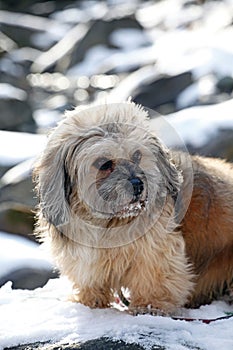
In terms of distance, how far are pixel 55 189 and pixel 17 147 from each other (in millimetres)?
4307

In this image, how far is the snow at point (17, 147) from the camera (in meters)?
7.94

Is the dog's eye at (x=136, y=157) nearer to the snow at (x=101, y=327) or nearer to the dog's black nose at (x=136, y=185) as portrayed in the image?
the dog's black nose at (x=136, y=185)

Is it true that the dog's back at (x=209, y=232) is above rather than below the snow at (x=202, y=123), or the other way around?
below

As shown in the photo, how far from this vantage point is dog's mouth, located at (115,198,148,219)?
3891 millimetres

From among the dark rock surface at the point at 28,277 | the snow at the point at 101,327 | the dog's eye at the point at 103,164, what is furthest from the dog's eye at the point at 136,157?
the dark rock surface at the point at 28,277

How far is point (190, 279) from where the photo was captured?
14.1ft

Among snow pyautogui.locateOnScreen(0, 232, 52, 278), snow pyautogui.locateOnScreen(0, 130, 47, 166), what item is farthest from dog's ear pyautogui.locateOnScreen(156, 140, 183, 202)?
snow pyautogui.locateOnScreen(0, 130, 47, 166)

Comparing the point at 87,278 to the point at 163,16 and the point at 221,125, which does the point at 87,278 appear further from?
the point at 163,16

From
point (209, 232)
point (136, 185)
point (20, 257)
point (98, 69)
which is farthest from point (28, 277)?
point (98, 69)

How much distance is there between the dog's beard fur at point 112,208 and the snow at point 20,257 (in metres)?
1.76

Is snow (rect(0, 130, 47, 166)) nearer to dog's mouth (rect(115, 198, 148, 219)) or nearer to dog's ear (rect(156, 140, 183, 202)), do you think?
dog's ear (rect(156, 140, 183, 202))

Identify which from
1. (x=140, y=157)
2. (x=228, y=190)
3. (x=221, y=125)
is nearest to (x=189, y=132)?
(x=221, y=125)

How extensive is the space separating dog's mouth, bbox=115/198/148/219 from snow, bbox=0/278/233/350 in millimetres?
507

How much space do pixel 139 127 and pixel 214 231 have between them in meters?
0.76
